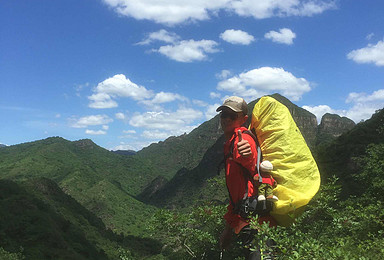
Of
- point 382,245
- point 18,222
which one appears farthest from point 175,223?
point 18,222

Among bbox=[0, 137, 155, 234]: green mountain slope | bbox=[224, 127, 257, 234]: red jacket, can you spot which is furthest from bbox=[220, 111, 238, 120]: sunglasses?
→ bbox=[0, 137, 155, 234]: green mountain slope

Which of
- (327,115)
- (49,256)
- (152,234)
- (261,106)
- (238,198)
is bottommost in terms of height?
(49,256)

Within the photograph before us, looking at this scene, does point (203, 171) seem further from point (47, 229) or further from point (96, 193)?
point (47, 229)

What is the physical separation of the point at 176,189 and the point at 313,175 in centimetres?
16472

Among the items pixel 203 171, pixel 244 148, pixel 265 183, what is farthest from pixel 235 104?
pixel 203 171

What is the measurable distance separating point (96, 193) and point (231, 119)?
141380 millimetres

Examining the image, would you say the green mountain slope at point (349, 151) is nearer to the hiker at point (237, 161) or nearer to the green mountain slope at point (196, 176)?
the hiker at point (237, 161)

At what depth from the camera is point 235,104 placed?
10.3 ft

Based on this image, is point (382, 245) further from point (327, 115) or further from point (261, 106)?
point (327, 115)

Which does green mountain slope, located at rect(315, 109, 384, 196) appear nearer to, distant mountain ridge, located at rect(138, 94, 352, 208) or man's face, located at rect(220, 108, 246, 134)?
man's face, located at rect(220, 108, 246, 134)

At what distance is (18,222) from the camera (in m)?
50.2

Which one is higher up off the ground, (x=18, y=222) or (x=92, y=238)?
(x=18, y=222)

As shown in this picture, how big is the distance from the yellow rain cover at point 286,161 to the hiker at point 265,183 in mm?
70

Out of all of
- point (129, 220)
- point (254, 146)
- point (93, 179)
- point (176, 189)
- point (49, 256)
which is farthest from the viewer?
point (176, 189)
